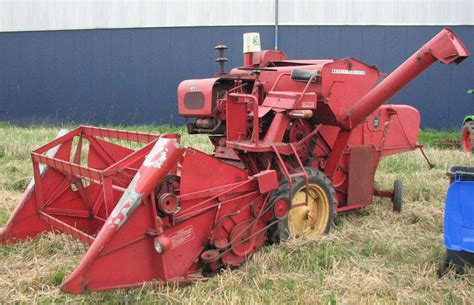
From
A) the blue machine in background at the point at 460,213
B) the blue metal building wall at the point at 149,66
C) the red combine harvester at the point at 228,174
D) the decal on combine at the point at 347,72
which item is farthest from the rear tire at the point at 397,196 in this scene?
the blue metal building wall at the point at 149,66

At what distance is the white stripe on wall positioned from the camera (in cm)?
1452

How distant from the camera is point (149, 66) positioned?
1558 cm

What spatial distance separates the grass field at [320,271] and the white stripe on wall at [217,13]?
31.8 ft

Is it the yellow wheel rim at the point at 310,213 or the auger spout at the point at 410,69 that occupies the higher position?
the auger spout at the point at 410,69

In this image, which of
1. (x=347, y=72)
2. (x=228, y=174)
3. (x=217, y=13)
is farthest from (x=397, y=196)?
(x=217, y=13)

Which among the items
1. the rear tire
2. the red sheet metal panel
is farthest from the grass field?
the red sheet metal panel

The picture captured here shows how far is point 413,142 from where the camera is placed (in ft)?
20.3

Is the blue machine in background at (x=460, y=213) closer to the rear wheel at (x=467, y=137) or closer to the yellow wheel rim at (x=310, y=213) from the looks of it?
the yellow wheel rim at (x=310, y=213)

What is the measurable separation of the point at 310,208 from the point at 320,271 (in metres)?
0.88

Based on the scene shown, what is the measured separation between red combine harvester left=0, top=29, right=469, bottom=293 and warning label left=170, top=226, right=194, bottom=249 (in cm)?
1

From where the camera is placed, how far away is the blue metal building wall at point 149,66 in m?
14.7

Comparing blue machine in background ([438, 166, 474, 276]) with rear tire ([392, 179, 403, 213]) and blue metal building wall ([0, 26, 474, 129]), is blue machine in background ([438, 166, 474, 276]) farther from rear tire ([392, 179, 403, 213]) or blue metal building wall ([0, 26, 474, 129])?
blue metal building wall ([0, 26, 474, 129])

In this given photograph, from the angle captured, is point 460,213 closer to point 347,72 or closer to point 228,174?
point 228,174

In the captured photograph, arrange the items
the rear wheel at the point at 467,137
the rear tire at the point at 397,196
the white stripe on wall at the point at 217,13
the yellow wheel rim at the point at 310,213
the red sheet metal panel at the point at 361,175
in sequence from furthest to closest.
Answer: the white stripe on wall at the point at 217,13
the rear wheel at the point at 467,137
the rear tire at the point at 397,196
the red sheet metal panel at the point at 361,175
the yellow wheel rim at the point at 310,213
